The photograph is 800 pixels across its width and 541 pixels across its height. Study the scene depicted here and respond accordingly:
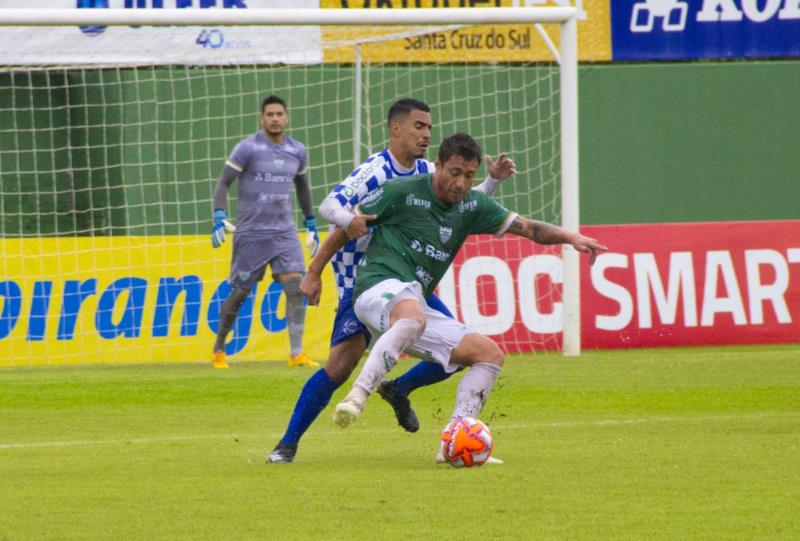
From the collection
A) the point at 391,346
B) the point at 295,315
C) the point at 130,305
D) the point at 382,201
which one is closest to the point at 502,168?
the point at 382,201

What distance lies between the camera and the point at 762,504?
6.55 m

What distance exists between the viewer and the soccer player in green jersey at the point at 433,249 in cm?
784

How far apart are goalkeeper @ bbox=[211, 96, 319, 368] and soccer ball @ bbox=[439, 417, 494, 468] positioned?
21.4 ft

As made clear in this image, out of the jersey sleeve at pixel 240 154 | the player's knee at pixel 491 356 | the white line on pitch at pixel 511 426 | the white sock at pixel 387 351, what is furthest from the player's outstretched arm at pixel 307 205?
the white sock at pixel 387 351

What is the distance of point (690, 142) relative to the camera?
20906 millimetres

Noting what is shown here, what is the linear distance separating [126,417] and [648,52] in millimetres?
10846

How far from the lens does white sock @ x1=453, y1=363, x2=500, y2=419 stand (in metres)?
7.88

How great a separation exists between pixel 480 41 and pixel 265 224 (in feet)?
18.5

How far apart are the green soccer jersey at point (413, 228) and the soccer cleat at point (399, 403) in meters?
0.82

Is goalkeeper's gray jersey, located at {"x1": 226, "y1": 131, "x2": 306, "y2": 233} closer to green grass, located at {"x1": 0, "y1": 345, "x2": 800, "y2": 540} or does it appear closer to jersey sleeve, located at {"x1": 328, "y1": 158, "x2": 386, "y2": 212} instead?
green grass, located at {"x1": 0, "y1": 345, "x2": 800, "y2": 540}

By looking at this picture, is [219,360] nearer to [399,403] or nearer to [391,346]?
[399,403]

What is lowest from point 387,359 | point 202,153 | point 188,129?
point 202,153

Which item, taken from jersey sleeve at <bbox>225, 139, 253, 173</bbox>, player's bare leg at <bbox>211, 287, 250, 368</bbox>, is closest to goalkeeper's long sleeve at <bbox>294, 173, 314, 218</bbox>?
jersey sleeve at <bbox>225, 139, 253, 173</bbox>

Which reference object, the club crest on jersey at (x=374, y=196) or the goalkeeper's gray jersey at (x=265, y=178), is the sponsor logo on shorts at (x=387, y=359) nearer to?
the club crest on jersey at (x=374, y=196)
